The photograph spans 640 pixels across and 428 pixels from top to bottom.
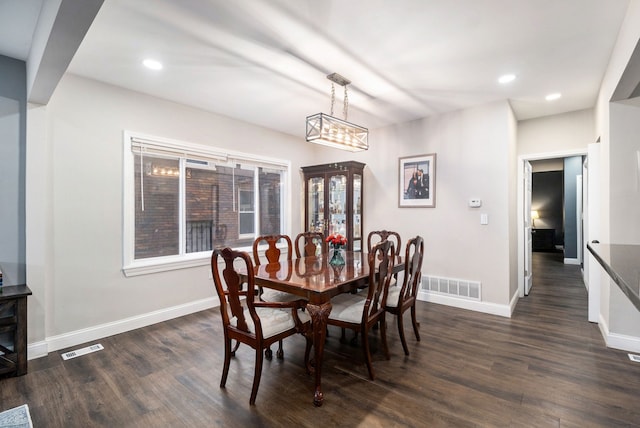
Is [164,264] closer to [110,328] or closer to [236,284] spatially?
[110,328]

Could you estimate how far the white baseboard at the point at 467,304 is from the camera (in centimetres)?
370

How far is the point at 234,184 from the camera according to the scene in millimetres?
4465

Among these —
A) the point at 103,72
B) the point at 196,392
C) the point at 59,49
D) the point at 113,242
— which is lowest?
the point at 196,392

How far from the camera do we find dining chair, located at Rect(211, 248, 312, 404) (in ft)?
6.57

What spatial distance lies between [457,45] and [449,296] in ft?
10.1

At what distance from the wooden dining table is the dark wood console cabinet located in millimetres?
1852

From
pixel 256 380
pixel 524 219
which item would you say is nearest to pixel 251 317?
pixel 256 380

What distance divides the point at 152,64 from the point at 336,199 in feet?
10.1

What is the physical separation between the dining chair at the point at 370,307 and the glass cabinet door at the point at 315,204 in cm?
261

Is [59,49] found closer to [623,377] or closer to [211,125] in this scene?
[211,125]

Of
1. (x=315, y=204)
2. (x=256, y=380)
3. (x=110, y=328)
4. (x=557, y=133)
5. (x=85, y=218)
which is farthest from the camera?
(x=315, y=204)

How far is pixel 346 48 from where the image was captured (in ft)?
8.21

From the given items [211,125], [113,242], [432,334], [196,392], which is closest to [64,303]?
[113,242]

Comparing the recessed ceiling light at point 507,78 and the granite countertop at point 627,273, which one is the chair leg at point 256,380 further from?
the recessed ceiling light at point 507,78
